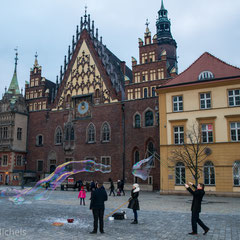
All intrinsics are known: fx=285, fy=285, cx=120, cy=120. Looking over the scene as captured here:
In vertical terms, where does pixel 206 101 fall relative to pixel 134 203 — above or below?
above

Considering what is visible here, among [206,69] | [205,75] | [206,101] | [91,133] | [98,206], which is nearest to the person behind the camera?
[98,206]

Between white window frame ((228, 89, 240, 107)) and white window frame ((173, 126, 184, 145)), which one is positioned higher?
white window frame ((228, 89, 240, 107))

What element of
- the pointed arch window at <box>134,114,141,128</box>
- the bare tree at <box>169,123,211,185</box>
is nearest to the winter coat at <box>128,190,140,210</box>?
the bare tree at <box>169,123,211,185</box>

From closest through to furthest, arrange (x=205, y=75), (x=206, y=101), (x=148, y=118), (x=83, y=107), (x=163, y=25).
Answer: (x=206, y=101), (x=205, y=75), (x=148, y=118), (x=83, y=107), (x=163, y=25)

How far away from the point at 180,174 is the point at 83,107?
19860 mm

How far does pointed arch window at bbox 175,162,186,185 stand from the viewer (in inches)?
1201

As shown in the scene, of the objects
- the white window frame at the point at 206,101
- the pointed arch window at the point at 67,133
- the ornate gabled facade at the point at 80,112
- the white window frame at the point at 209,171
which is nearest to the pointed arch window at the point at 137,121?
the ornate gabled facade at the point at 80,112

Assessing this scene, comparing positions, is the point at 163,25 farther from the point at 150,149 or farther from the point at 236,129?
A: the point at 236,129

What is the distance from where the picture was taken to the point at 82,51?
46438 millimetres

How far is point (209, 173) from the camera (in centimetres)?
2947

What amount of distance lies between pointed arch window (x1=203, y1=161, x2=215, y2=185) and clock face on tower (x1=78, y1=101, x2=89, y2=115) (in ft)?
69.0

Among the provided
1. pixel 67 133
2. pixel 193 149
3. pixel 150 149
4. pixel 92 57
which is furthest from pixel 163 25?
pixel 193 149

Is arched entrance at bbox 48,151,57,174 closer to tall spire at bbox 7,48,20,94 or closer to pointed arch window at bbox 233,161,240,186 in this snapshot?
tall spire at bbox 7,48,20,94

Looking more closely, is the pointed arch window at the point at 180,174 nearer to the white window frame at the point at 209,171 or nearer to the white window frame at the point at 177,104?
the white window frame at the point at 209,171
